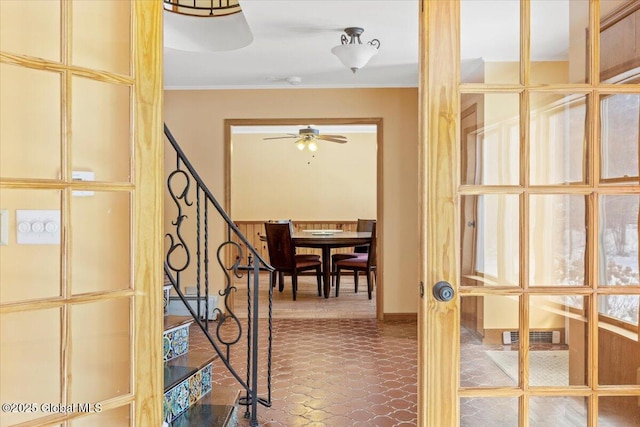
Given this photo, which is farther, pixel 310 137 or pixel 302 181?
pixel 302 181

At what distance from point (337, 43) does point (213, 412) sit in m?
2.79

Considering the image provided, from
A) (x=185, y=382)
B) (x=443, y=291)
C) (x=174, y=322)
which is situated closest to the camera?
(x=443, y=291)

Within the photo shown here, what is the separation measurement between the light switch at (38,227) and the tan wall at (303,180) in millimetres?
7484

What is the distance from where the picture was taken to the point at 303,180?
8766mm

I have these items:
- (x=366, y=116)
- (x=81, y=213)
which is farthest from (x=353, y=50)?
(x=81, y=213)

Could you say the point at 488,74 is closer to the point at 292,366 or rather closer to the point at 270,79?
the point at 292,366

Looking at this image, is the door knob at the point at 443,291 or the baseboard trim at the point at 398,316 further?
the baseboard trim at the point at 398,316

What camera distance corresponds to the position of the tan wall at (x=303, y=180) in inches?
343

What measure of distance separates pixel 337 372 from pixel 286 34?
2.56 meters

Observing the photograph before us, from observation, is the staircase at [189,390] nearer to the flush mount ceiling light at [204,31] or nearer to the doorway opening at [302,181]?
the flush mount ceiling light at [204,31]

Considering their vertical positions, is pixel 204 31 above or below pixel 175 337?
above

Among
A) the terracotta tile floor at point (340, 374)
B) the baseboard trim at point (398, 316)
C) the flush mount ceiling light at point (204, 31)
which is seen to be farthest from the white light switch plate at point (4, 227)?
the baseboard trim at point (398, 316)

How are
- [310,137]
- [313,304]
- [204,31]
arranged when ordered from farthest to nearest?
[310,137] < [313,304] < [204,31]

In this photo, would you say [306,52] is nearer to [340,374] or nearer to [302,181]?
[340,374]
